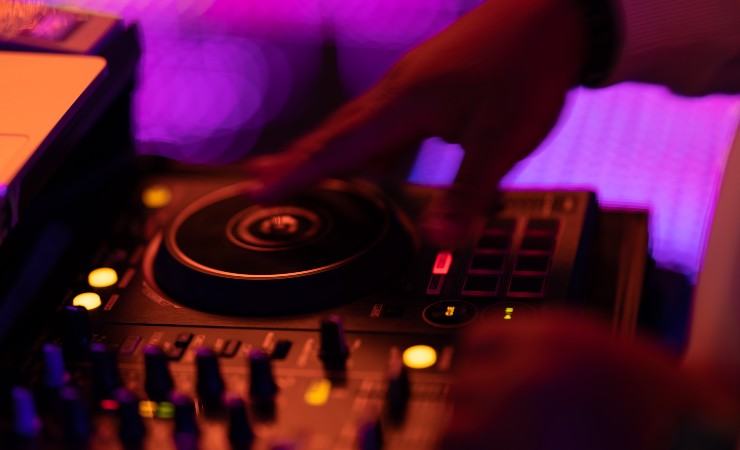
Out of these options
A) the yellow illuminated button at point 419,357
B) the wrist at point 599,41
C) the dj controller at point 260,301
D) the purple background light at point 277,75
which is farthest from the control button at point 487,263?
the purple background light at point 277,75

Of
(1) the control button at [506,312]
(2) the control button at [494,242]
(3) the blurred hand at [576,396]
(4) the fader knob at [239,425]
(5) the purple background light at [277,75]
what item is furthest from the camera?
(5) the purple background light at [277,75]

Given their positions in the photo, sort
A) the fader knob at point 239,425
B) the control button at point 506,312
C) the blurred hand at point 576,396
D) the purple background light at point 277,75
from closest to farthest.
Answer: the blurred hand at point 576,396, the fader knob at point 239,425, the control button at point 506,312, the purple background light at point 277,75

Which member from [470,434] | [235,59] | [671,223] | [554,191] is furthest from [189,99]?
[470,434]

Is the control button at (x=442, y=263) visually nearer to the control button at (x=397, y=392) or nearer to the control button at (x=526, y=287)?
the control button at (x=526, y=287)

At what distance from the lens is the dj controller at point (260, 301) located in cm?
59

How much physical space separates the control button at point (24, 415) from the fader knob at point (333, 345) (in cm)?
19

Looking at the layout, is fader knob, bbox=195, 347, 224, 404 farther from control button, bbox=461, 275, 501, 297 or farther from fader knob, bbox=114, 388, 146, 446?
control button, bbox=461, 275, 501, 297

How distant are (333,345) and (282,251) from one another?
133mm

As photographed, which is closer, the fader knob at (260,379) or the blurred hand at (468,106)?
the fader knob at (260,379)

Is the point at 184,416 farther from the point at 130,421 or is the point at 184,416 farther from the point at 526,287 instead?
the point at 526,287

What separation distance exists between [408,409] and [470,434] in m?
0.10

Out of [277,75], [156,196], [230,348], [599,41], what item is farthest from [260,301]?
[277,75]

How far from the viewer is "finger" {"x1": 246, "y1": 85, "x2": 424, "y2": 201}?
80 cm

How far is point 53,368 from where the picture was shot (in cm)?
63
